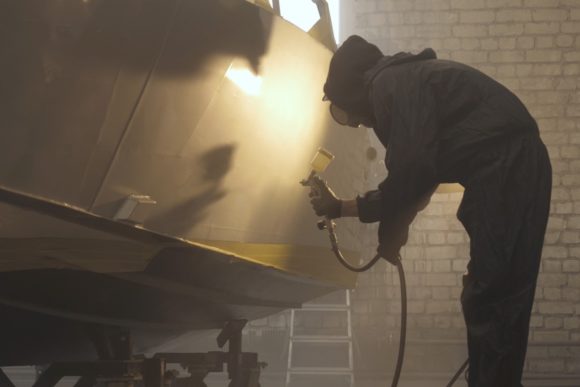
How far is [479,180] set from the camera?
5.89ft

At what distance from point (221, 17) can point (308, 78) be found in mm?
621

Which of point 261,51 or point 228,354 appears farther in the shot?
point 228,354

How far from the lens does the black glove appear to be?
2121 mm

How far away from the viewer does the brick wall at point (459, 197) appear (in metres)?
6.53

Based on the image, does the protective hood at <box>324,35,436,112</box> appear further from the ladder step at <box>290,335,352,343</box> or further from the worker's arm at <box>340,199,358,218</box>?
the ladder step at <box>290,335,352,343</box>

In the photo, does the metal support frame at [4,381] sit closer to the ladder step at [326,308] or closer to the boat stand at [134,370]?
the boat stand at [134,370]

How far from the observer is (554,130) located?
6.82 meters

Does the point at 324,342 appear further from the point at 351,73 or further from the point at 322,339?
the point at 351,73

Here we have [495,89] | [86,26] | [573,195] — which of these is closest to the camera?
[495,89]

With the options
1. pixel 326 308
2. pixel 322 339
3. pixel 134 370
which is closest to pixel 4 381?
pixel 134 370

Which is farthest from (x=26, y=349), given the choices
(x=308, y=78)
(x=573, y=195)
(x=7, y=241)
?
(x=573, y=195)

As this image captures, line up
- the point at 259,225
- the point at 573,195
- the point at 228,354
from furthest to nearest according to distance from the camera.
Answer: the point at 573,195, the point at 228,354, the point at 259,225

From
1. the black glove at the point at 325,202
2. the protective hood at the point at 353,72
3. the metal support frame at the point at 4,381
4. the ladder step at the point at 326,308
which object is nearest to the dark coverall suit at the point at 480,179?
the protective hood at the point at 353,72

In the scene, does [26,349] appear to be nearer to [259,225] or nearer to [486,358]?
[259,225]
